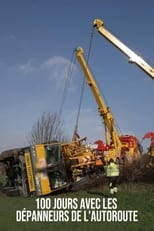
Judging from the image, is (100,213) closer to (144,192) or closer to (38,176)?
(144,192)

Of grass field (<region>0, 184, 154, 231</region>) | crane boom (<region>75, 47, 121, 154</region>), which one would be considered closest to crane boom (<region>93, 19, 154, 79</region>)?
crane boom (<region>75, 47, 121, 154</region>)

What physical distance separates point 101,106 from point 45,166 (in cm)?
913

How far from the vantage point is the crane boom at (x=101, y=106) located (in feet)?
108

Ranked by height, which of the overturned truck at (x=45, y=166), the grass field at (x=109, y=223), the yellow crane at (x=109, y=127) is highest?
the yellow crane at (x=109, y=127)

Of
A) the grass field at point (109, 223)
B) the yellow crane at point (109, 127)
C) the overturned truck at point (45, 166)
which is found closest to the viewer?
the grass field at point (109, 223)

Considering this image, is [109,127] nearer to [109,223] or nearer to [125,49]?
[125,49]

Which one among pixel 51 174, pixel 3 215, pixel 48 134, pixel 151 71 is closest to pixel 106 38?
pixel 151 71

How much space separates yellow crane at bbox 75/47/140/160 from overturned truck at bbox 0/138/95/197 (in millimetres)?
5468

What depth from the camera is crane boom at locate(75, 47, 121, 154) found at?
32.8m

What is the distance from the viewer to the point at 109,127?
33.0 meters

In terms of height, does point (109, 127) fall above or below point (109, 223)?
above

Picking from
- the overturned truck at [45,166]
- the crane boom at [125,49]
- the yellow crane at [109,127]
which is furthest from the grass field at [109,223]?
the yellow crane at [109,127]

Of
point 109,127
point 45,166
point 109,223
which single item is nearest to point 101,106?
point 109,127

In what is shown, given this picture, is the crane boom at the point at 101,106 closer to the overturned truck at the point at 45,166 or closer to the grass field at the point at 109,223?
the overturned truck at the point at 45,166
